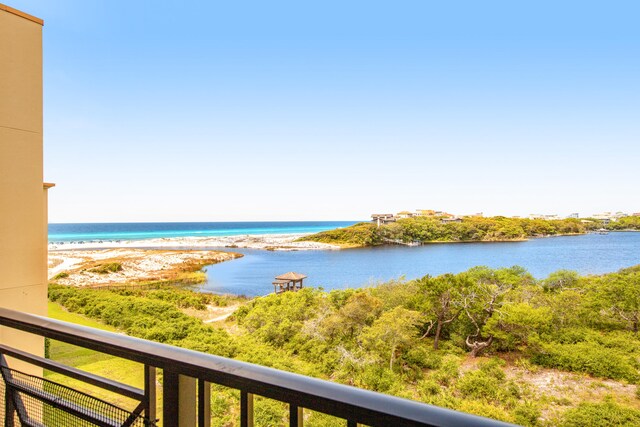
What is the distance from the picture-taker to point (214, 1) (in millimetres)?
7969

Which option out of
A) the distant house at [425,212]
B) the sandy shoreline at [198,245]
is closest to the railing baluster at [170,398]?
the sandy shoreline at [198,245]

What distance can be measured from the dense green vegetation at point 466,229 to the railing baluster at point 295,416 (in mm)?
24924

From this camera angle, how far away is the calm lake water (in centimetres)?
1576

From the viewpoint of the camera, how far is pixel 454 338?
9148 mm

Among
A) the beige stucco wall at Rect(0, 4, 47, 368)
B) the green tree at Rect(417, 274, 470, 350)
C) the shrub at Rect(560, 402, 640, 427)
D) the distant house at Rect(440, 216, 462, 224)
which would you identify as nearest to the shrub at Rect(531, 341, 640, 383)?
the shrub at Rect(560, 402, 640, 427)

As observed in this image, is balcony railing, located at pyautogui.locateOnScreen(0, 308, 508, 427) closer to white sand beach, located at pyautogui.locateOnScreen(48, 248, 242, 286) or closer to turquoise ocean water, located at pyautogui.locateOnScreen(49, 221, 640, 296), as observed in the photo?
turquoise ocean water, located at pyautogui.locateOnScreen(49, 221, 640, 296)

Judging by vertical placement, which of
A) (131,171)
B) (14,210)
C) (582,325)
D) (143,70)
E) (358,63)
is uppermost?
(358,63)

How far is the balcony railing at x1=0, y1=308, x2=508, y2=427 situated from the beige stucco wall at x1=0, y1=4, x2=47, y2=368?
35.5 inches

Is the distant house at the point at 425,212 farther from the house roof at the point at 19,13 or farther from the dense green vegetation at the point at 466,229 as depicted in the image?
the house roof at the point at 19,13

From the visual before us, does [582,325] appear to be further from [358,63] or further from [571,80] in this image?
[358,63]

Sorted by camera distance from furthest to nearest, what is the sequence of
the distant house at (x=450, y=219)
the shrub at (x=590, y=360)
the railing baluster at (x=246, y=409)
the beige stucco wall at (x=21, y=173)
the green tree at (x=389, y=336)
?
the distant house at (x=450, y=219) < the green tree at (x=389, y=336) < the shrub at (x=590, y=360) < the beige stucco wall at (x=21, y=173) < the railing baluster at (x=246, y=409)

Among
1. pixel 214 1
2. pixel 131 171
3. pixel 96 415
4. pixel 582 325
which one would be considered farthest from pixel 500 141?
pixel 96 415

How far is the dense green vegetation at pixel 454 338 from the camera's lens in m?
6.85

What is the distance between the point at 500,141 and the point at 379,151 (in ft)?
23.5
